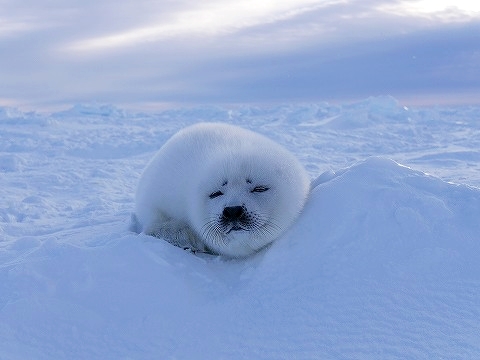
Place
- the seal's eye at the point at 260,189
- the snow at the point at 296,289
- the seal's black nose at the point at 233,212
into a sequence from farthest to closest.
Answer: the seal's eye at the point at 260,189, the seal's black nose at the point at 233,212, the snow at the point at 296,289

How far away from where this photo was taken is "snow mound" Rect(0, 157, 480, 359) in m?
2.06

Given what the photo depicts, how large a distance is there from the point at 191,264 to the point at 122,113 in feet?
110

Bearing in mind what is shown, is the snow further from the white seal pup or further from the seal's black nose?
the seal's black nose

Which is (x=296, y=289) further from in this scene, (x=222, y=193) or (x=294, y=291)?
(x=222, y=193)

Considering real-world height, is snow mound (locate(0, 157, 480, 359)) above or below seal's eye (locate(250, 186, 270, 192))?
below

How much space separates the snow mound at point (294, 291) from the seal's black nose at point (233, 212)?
23 centimetres

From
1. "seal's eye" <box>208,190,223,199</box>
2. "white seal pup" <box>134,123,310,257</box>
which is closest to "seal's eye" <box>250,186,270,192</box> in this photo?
"white seal pup" <box>134,123,310,257</box>

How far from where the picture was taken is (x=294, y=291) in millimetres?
2402

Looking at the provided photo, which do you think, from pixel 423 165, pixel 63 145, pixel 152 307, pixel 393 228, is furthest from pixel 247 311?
pixel 63 145

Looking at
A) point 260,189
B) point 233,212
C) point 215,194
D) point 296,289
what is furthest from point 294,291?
point 215,194

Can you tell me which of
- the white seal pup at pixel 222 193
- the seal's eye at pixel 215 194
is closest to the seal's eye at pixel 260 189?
the white seal pup at pixel 222 193

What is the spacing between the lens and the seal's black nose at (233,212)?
9.21 ft

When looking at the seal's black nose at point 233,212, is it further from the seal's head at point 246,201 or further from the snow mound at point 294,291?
the snow mound at point 294,291

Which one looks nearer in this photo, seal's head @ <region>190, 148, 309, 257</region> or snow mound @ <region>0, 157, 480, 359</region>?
snow mound @ <region>0, 157, 480, 359</region>
